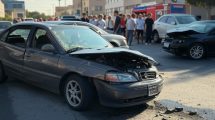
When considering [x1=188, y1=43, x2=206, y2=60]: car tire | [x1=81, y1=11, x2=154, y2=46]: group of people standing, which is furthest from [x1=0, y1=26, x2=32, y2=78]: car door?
[x1=81, y1=11, x2=154, y2=46]: group of people standing

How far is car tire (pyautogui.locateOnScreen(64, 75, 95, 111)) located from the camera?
613cm

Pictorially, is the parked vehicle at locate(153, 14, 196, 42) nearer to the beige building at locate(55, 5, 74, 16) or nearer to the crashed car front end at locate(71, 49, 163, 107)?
the crashed car front end at locate(71, 49, 163, 107)

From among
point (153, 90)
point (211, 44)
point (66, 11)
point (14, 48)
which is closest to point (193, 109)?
point (153, 90)

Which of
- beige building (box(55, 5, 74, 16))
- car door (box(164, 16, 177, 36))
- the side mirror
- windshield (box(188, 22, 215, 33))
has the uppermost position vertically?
beige building (box(55, 5, 74, 16))

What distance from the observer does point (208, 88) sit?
8344mm

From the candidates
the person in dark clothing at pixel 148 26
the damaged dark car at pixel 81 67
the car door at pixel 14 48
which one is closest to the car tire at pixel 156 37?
the person in dark clothing at pixel 148 26

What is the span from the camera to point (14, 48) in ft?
26.2

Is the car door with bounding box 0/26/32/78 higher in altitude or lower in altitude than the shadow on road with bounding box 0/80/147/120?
higher

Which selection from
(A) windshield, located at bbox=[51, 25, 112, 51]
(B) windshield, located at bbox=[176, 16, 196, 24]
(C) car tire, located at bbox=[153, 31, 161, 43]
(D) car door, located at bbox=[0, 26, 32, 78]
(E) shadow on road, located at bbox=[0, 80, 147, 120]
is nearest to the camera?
(E) shadow on road, located at bbox=[0, 80, 147, 120]

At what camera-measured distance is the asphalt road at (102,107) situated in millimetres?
6137

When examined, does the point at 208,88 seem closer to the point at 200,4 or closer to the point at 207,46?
the point at 207,46

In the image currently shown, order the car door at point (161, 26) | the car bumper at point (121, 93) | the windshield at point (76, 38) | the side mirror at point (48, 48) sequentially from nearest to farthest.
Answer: the car bumper at point (121, 93) < the side mirror at point (48, 48) < the windshield at point (76, 38) < the car door at point (161, 26)

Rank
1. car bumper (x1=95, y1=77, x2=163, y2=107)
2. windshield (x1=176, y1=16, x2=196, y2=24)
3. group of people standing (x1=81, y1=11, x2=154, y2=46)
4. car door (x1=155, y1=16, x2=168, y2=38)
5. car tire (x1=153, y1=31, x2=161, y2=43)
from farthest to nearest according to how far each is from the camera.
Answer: car tire (x1=153, y1=31, x2=161, y2=43), car door (x1=155, y1=16, x2=168, y2=38), windshield (x1=176, y1=16, x2=196, y2=24), group of people standing (x1=81, y1=11, x2=154, y2=46), car bumper (x1=95, y1=77, x2=163, y2=107)

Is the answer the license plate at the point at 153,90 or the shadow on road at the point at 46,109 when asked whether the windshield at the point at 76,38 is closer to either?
the shadow on road at the point at 46,109
